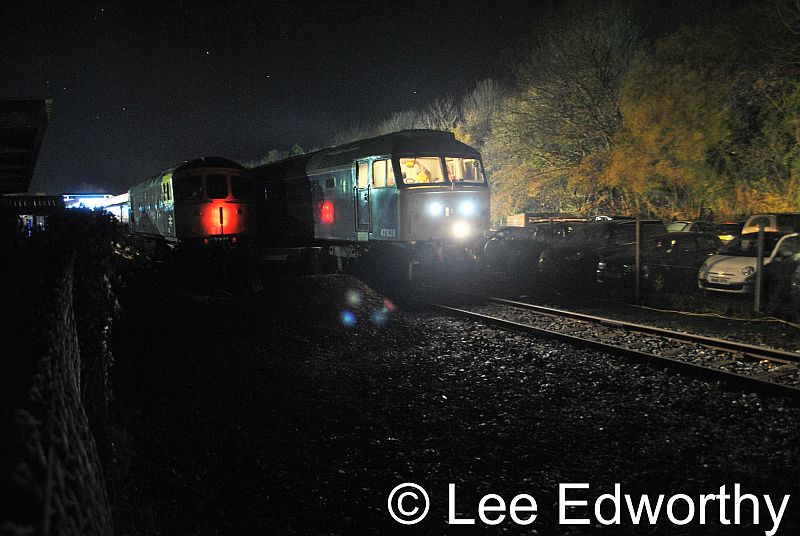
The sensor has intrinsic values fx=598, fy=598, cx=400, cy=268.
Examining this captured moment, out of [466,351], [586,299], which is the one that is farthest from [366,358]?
[586,299]

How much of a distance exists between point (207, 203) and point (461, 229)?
878 cm

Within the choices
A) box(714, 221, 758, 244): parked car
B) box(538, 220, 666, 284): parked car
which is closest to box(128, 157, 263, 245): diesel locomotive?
box(538, 220, 666, 284): parked car

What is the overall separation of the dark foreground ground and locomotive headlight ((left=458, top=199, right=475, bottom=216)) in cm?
666

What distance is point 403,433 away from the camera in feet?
19.5

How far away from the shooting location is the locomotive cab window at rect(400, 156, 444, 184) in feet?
49.5

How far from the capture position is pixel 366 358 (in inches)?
344

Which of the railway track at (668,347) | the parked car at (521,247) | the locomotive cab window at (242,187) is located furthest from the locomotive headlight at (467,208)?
the locomotive cab window at (242,187)

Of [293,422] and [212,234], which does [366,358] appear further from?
[212,234]

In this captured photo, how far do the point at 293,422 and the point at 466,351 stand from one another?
137 inches

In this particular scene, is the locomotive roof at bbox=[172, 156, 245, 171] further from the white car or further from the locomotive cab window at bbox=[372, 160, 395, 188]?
the white car

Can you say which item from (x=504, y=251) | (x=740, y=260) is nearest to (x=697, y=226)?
(x=504, y=251)

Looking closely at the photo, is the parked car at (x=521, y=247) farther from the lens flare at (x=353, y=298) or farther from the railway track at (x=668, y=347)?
the railway track at (x=668, y=347)

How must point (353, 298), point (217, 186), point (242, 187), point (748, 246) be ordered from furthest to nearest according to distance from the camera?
point (242, 187), point (217, 186), point (748, 246), point (353, 298)

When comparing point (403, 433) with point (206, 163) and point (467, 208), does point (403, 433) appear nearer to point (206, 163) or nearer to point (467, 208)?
point (467, 208)
